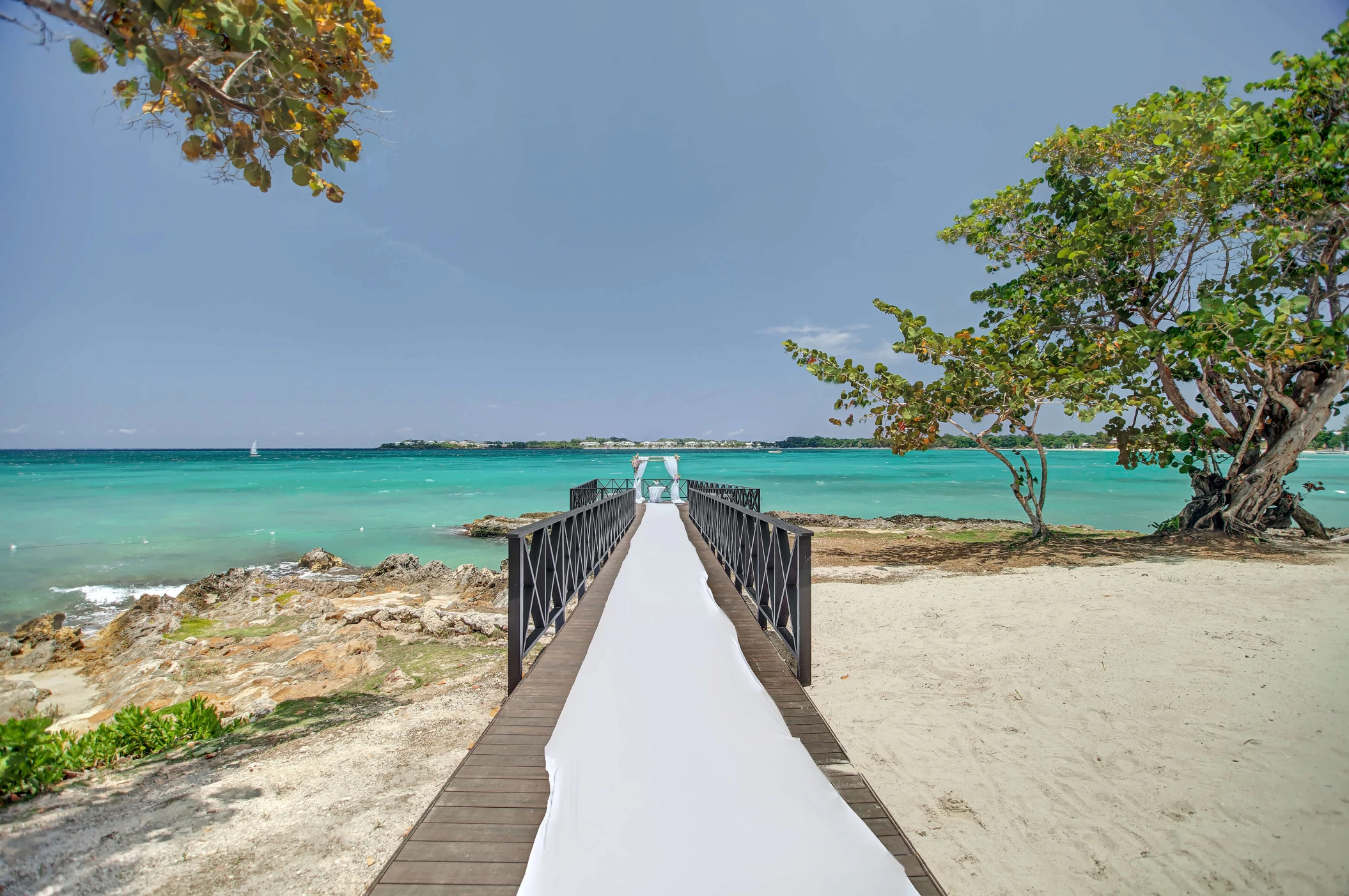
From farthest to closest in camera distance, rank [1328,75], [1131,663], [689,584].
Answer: [1328,75]
[689,584]
[1131,663]

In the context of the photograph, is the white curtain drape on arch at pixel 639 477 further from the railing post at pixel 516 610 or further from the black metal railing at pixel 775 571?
the railing post at pixel 516 610

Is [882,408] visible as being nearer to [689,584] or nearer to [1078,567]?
[1078,567]

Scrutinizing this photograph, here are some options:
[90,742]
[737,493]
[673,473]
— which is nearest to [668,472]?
[673,473]

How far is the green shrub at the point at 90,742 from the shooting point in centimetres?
362

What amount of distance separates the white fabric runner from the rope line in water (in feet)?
75.5

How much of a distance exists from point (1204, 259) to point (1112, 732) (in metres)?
11.5

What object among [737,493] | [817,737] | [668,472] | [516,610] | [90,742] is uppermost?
[668,472]

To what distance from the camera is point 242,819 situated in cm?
333

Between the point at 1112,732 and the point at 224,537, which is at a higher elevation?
the point at 1112,732

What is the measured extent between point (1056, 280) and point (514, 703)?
1394 cm

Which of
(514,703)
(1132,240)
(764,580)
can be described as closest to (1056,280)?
(1132,240)

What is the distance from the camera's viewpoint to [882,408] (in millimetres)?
12547

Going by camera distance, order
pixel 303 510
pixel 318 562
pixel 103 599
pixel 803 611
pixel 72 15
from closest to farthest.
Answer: pixel 72 15 < pixel 803 611 < pixel 103 599 < pixel 318 562 < pixel 303 510

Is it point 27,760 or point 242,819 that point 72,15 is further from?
point 27,760
